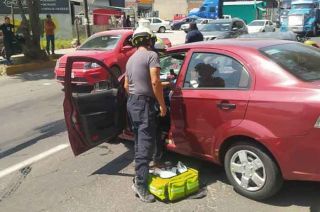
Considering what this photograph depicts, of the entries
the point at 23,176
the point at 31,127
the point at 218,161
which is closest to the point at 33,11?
the point at 31,127

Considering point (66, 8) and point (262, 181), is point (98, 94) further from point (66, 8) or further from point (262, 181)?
point (66, 8)

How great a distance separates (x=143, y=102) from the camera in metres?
4.86

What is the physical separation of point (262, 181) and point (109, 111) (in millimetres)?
2113

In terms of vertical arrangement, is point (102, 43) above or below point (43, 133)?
above

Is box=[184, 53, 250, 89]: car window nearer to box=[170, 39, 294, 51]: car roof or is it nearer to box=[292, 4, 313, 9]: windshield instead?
box=[170, 39, 294, 51]: car roof

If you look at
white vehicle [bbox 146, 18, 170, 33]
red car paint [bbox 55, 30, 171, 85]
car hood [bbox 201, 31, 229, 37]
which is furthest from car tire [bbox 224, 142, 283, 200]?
white vehicle [bbox 146, 18, 170, 33]

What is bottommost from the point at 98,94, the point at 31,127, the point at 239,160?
the point at 31,127

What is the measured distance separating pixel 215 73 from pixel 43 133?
4.01 m

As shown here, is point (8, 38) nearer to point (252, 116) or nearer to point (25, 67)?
point (25, 67)

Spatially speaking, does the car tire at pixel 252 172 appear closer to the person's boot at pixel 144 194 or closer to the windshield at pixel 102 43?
the person's boot at pixel 144 194

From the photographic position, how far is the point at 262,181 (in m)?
4.55

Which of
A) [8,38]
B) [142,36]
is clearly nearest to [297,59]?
[142,36]

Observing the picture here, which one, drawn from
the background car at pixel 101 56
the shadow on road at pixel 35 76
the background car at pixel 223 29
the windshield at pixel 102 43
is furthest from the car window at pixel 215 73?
the background car at pixel 223 29

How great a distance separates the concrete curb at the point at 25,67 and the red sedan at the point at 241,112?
A: 1153 cm
